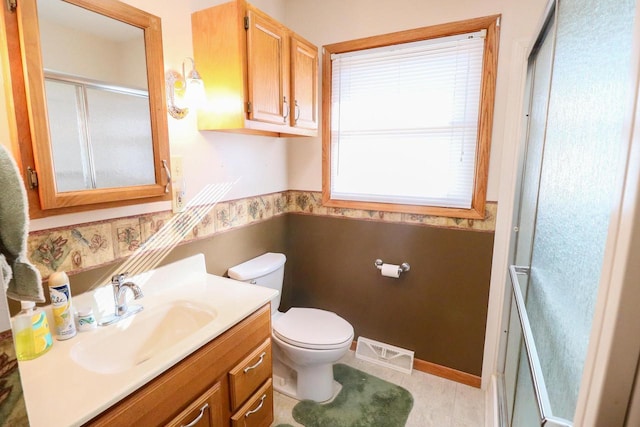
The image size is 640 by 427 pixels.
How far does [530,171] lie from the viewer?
1372 mm

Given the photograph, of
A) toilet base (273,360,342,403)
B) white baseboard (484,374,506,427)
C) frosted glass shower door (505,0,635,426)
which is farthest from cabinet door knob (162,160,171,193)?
white baseboard (484,374,506,427)

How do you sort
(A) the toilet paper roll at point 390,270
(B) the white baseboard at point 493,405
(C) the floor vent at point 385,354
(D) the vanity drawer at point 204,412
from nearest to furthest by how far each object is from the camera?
(D) the vanity drawer at point 204,412 < (B) the white baseboard at point 493,405 < (A) the toilet paper roll at point 390,270 < (C) the floor vent at point 385,354

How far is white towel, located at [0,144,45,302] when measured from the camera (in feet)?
1.83

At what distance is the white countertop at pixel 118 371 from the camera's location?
781 millimetres

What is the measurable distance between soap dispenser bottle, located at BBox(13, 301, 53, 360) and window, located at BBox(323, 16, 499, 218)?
1.63 meters

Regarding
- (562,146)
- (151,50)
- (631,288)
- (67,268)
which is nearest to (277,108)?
(151,50)

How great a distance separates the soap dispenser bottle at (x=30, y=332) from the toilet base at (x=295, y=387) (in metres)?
1.30

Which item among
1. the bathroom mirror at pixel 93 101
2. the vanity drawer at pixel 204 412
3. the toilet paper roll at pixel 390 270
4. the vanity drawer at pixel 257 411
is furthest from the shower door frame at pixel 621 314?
the toilet paper roll at pixel 390 270

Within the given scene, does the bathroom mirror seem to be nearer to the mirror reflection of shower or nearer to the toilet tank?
the mirror reflection of shower

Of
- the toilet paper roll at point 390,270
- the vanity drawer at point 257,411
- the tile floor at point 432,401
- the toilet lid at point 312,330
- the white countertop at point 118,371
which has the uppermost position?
the white countertop at point 118,371

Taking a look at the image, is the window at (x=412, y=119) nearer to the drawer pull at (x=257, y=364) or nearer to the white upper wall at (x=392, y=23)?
the white upper wall at (x=392, y=23)

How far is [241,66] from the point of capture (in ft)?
4.67

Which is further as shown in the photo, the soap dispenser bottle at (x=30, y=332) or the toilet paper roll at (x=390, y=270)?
the toilet paper roll at (x=390, y=270)

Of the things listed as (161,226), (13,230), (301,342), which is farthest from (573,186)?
(161,226)
